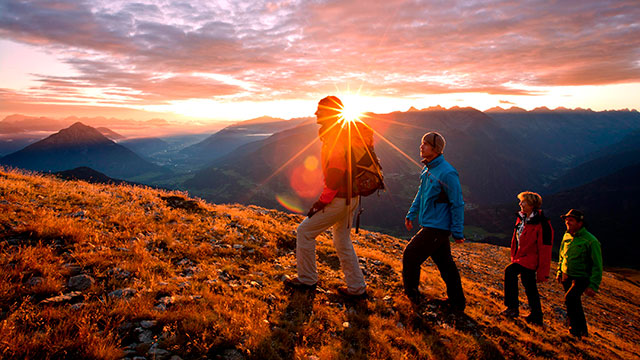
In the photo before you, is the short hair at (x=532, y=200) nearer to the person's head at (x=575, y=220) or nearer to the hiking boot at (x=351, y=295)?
the person's head at (x=575, y=220)

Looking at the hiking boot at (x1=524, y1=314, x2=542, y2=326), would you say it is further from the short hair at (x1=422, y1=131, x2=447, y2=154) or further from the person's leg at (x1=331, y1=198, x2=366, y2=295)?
the short hair at (x1=422, y1=131, x2=447, y2=154)

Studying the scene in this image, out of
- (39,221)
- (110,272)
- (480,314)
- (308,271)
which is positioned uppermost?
(39,221)

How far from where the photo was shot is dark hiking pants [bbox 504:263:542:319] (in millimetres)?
7637

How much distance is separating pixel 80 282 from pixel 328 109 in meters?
5.38

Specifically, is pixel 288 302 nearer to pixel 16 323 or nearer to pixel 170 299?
pixel 170 299

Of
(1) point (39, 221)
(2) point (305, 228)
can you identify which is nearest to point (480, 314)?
(2) point (305, 228)

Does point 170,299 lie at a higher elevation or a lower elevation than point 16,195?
lower

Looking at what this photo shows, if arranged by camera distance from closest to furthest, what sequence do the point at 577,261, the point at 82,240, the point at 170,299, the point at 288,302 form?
the point at 170,299, the point at 288,302, the point at 82,240, the point at 577,261

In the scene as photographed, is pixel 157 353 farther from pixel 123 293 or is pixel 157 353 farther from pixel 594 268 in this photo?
pixel 594 268

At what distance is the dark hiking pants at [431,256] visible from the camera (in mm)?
6590

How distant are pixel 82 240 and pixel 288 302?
15.7 feet

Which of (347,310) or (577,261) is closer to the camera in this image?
(347,310)

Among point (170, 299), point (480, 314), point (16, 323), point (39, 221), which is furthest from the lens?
point (480, 314)

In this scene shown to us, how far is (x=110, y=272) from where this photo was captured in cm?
515
